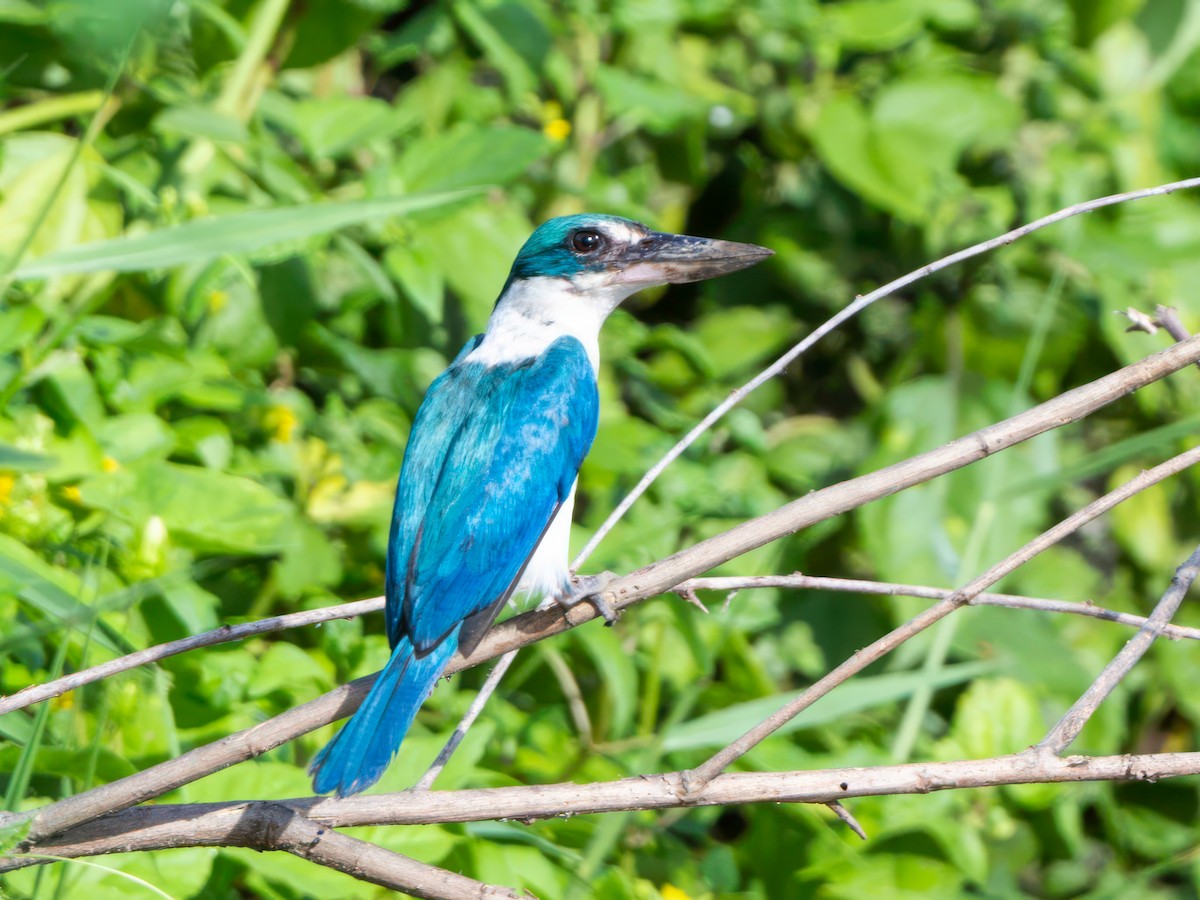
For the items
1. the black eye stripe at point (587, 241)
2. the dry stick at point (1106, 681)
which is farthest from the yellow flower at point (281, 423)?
the dry stick at point (1106, 681)

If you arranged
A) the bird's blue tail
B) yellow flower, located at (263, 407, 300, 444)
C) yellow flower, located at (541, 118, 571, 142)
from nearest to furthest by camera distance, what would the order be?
the bird's blue tail, yellow flower, located at (263, 407, 300, 444), yellow flower, located at (541, 118, 571, 142)

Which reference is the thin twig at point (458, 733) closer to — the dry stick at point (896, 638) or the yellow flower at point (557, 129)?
the dry stick at point (896, 638)

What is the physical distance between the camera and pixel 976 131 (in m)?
3.92

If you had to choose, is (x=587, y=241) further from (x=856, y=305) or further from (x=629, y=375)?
(x=629, y=375)

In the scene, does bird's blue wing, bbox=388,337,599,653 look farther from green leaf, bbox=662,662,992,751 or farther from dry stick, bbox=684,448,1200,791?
dry stick, bbox=684,448,1200,791

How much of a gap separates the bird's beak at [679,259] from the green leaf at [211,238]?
91 centimetres

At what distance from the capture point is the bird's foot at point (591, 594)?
1.89 meters

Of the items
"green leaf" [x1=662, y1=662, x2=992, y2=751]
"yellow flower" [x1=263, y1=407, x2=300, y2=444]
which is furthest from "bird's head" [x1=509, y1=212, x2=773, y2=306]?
"green leaf" [x1=662, y1=662, x2=992, y2=751]

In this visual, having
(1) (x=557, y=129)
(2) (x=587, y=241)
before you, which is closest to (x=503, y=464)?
(2) (x=587, y=241)

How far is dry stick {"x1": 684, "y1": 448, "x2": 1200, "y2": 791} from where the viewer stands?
1.61m

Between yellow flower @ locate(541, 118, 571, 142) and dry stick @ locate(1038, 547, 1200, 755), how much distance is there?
2525 millimetres

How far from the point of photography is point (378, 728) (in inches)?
70.1

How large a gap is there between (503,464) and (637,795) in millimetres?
798

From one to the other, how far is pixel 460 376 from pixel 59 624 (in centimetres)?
129
